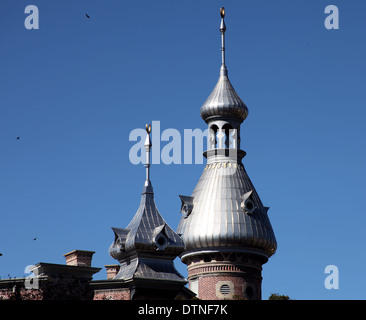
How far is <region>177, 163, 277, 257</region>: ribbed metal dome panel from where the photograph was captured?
198 ft

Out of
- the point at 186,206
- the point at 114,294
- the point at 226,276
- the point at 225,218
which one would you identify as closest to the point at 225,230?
the point at 225,218

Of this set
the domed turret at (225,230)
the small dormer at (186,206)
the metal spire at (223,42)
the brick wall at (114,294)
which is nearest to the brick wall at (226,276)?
the domed turret at (225,230)

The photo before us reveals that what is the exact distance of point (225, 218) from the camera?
60.8 meters

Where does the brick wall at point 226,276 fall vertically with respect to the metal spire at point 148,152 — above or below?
below

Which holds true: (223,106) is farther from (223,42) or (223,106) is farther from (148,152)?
(148,152)

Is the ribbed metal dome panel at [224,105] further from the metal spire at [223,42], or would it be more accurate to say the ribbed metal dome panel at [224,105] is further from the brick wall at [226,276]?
the brick wall at [226,276]

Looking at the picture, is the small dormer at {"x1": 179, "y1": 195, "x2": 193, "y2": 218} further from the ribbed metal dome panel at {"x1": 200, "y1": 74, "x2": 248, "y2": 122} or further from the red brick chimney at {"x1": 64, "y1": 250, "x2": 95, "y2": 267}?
the red brick chimney at {"x1": 64, "y1": 250, "x2": 95, "y2": 267}

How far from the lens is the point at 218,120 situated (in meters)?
64.6

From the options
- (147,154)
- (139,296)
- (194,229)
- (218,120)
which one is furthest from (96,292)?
(218,120)

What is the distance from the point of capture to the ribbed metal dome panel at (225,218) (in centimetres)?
6034

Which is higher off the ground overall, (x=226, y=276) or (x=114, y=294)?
(x=226, y=276)

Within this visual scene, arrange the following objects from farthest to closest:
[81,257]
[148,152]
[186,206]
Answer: [186,206] < [81,257] < [148,152]

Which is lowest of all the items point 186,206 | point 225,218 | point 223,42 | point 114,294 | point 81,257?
point 114,294
